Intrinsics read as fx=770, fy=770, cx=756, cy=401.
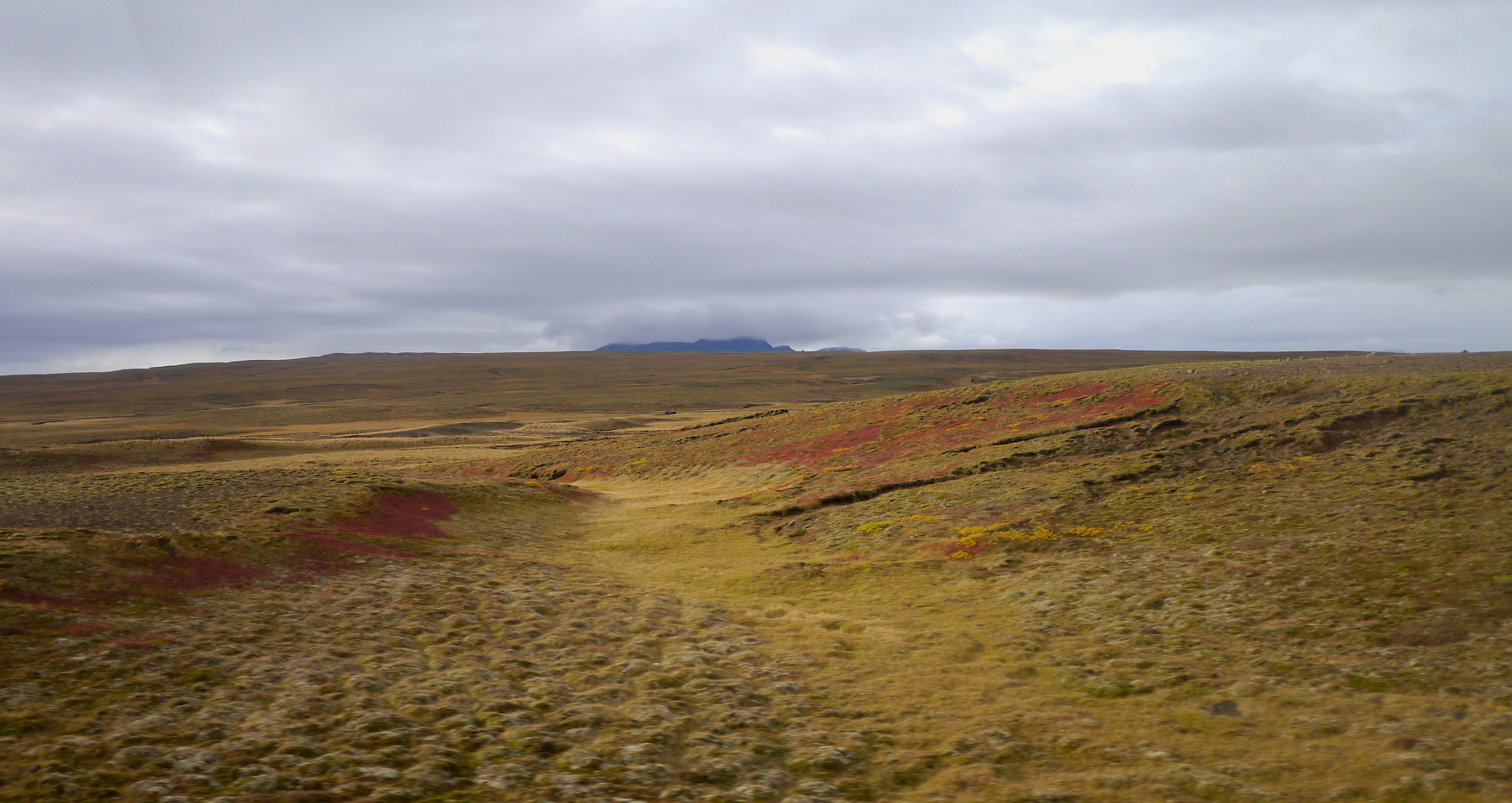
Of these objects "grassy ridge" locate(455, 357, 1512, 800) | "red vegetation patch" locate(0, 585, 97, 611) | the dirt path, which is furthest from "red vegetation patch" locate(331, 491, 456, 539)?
"red vegetation patch" locate(0, 585, 97, 611)

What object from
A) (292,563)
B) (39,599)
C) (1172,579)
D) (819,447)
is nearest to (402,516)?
(292,563)

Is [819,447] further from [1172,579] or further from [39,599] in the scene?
[39,599]

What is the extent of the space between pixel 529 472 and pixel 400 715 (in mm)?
43584

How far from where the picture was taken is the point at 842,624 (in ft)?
55.7

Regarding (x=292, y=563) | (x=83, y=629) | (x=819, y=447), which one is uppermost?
(x=819, y=447)

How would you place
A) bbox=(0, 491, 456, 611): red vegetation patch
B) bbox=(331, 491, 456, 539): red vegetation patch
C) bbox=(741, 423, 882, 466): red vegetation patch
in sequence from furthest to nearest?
bbox=(741, 423, 882, 466): red vegetation patch
bbox=(331, 491, 456, 539): red vegetation patch
bbox=(0, 491, 456, 611): red vegetation patch

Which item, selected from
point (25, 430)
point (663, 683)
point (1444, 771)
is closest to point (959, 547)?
point (663, 683)

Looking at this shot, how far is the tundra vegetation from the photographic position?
9609mm

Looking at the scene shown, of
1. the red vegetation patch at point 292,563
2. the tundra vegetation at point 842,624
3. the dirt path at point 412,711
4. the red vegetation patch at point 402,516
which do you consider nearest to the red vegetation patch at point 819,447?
the tundra vegetation at point 842,624

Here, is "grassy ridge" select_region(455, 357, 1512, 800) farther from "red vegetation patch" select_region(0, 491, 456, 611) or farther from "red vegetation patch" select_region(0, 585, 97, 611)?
"red vegetation patch" select_region(0, 585, 97, 611)

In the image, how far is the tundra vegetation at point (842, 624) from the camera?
961 cm

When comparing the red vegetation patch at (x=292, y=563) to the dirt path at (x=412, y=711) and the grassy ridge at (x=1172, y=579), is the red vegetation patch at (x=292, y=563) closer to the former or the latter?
the dirt path at (x=412, y=711)

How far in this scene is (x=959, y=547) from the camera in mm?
22531

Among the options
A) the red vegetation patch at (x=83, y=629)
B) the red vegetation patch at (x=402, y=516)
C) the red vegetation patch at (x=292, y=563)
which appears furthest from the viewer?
the red vegetation patch at (x=402, y=516)
